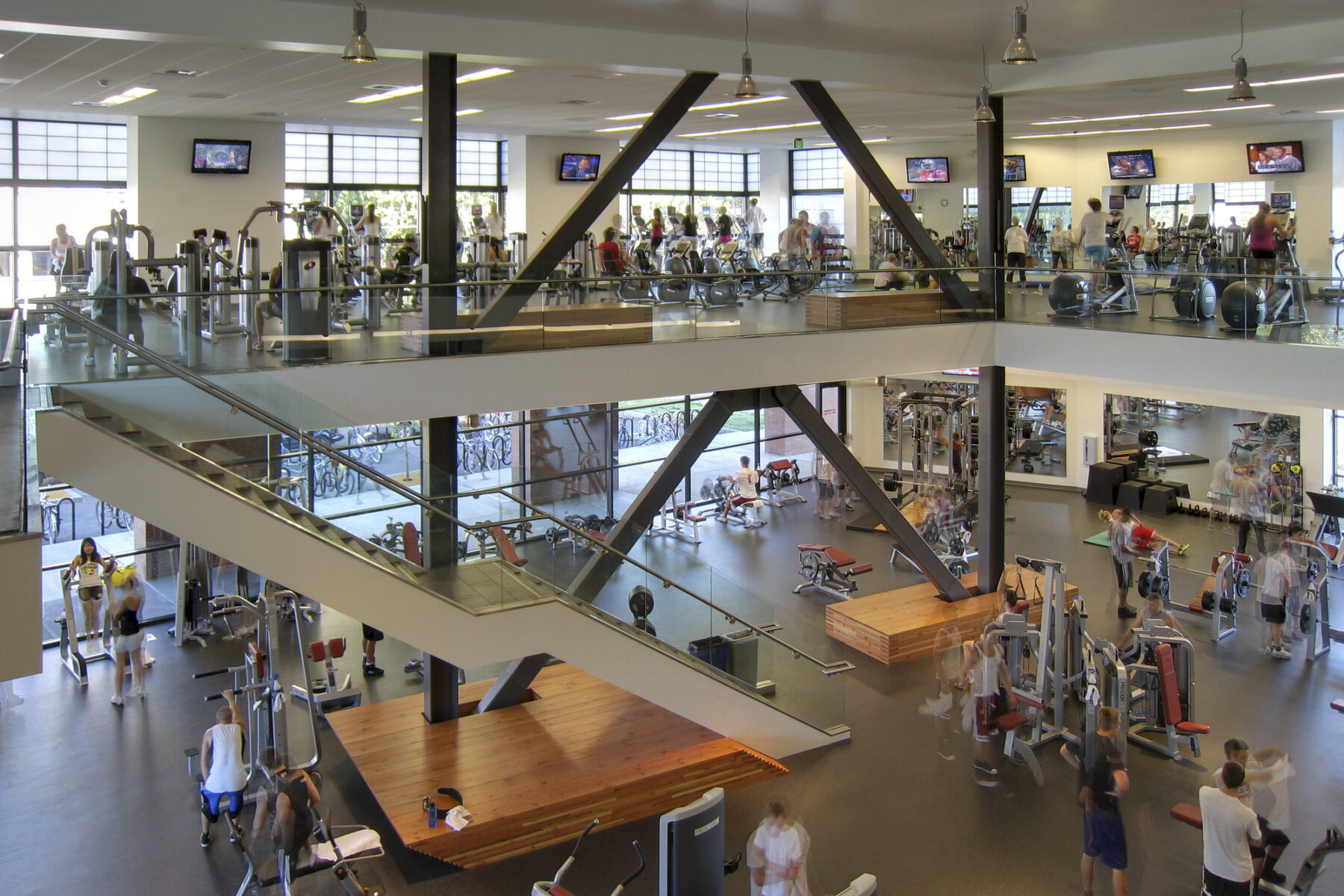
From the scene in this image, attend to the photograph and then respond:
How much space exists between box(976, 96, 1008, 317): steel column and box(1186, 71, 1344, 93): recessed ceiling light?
2651 millimetres

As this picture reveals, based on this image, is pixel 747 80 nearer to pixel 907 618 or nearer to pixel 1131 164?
pixel 907 618

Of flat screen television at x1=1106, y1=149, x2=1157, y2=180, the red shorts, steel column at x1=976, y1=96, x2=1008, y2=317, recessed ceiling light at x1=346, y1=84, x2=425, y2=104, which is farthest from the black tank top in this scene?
flat screen television at x1=1106, y1=149, x2=1157, y2=180

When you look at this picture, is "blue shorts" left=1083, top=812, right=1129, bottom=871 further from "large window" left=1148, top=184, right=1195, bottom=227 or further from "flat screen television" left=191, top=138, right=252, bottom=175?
"large window" left=1148, top=184, right=1195, bottom=227

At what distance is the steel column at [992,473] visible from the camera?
13312 millimetres

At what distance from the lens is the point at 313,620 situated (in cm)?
1409

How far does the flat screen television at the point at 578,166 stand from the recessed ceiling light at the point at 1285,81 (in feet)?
34.6

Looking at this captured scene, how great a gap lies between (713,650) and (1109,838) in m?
3.70

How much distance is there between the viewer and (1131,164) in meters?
21.6

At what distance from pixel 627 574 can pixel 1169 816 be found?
188 inches

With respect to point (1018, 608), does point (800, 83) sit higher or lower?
higher

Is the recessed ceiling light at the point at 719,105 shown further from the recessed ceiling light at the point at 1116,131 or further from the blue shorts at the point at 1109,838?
the blue shorts at the point at 1109,838

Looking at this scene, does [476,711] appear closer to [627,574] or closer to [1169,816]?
[627,574]

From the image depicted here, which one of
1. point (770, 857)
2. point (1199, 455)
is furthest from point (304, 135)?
point (1199, 455)

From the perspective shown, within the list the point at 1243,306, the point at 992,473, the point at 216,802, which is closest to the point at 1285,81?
the point at 1243,306
